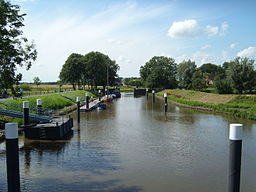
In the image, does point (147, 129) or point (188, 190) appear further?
point (147, 129)

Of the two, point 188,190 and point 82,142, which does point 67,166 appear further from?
point 188,190

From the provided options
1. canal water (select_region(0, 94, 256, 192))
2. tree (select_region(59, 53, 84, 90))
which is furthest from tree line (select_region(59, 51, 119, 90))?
canal water (select_region(0, 94, 256, 192))

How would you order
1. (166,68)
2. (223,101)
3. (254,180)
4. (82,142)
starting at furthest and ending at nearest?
(166,68) → (223,101) → (82,142) → (254,180)

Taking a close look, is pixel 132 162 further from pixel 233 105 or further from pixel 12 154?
pixel 233 105

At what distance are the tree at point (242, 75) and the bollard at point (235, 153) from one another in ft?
152

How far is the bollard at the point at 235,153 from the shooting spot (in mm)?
6871

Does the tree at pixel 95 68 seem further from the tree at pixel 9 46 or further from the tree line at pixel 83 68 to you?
the tree at pixel 9 46

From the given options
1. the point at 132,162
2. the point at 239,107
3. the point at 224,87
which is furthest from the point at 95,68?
the point at 132,162

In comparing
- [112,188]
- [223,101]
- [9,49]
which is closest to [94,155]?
[112,188]

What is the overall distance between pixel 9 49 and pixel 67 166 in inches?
260

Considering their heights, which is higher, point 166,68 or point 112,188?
point 166,68

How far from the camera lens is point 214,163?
14.0m

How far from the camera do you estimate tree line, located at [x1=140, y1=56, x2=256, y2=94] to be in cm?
4947

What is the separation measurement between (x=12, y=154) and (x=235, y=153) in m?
6.55
